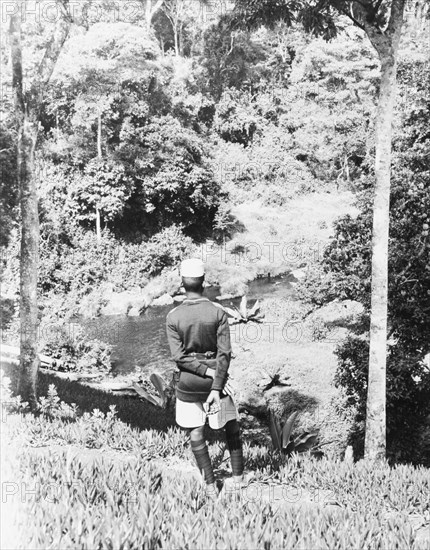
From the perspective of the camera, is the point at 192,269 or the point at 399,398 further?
the point at 399,398

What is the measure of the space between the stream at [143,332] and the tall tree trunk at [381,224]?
10.00 m

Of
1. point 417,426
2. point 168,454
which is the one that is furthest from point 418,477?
point 417,426

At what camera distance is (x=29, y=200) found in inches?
308

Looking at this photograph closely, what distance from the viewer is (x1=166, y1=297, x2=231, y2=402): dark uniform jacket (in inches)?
176

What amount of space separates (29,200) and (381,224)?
4.96 meters

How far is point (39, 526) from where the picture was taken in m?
3.46

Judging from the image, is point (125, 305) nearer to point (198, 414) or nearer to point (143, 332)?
point (143, 332)

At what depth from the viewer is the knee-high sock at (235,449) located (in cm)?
466

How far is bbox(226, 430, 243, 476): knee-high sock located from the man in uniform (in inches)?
4.5

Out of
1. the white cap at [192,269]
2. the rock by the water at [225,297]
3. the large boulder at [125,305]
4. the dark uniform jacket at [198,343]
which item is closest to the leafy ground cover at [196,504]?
the dark uniform jacket at [198,343]

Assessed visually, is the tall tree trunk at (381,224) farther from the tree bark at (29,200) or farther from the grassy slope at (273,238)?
the grassy slope at (273,238)

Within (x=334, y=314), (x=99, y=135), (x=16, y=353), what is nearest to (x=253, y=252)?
(x=99, y=135)

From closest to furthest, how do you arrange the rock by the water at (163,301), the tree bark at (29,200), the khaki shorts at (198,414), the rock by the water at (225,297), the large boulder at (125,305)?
the khaki shorts at (198,414)
the tree bark at (29,200)
the large boulder at (125,305)
the rock by the water at (163,301)
the rock by the water at (225,297)

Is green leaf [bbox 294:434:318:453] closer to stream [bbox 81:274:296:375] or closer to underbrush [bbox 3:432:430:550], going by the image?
underbrush [bbox 3:432:430:550]
